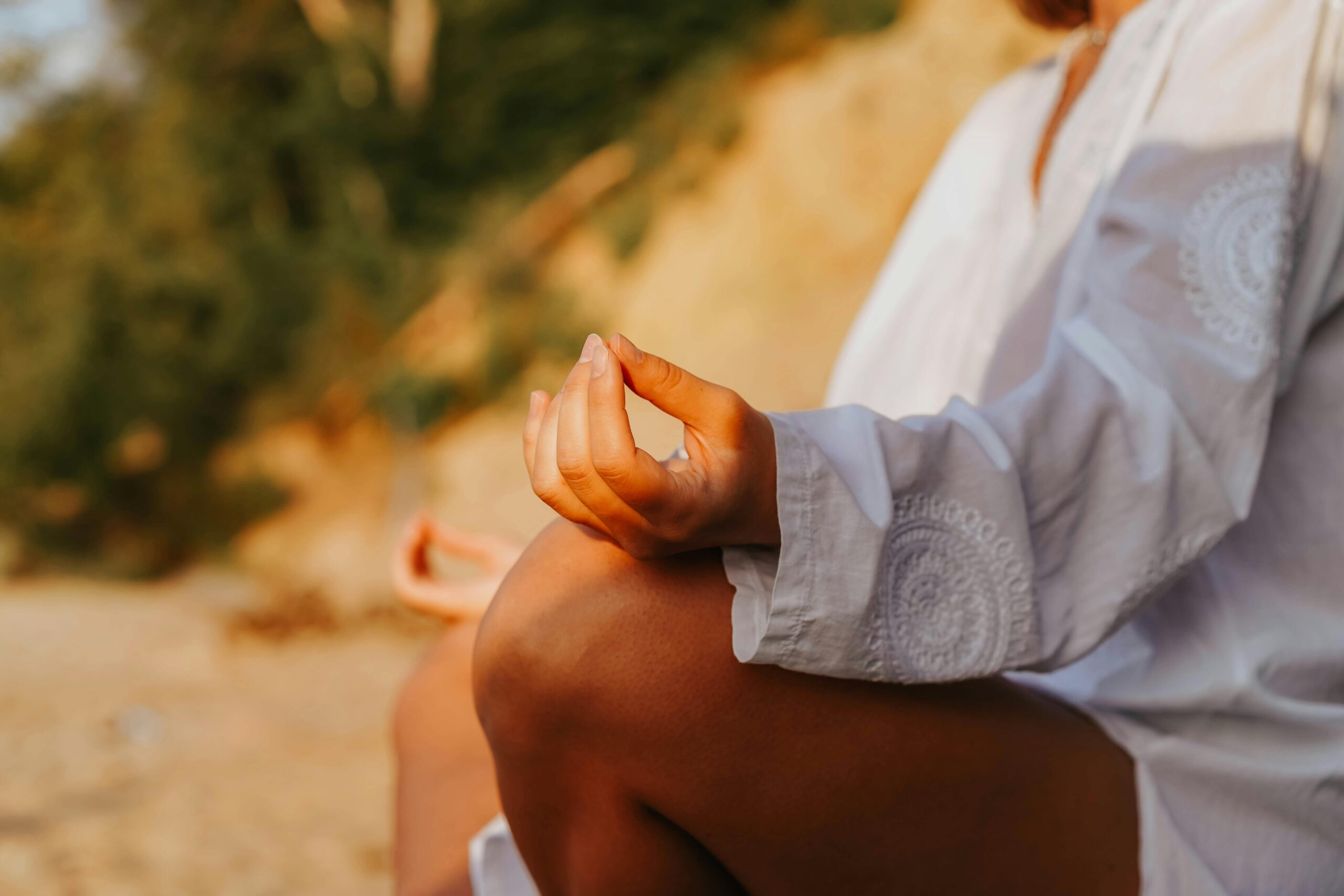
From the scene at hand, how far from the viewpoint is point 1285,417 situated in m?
1.01

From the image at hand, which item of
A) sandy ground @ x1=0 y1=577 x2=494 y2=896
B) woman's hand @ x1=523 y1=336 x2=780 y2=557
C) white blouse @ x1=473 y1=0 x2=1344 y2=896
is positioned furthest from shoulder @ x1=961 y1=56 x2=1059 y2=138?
sandy ground @ x1=0 y1=577 x2=494 y2=896

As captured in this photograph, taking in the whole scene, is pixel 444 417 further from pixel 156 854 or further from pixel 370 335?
pixel 156 854

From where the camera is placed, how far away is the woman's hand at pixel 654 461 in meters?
0.67

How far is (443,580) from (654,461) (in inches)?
36.8

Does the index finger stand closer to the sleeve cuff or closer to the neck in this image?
the sleeve cuff

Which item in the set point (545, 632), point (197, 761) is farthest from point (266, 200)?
point (545, 632)

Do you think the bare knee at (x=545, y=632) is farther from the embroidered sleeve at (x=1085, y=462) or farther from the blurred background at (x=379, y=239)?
the blurred background at (x=379, y=239)

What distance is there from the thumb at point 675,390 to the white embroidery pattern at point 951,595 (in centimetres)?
19

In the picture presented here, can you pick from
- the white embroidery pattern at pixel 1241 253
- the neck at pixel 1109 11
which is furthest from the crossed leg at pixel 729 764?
the neck at pixel 1109 11

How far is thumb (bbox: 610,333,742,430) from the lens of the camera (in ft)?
2.28

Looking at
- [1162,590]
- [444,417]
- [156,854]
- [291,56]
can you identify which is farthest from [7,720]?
[291,56]

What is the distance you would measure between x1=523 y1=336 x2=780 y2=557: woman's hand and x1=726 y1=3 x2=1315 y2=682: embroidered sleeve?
3 centimetres

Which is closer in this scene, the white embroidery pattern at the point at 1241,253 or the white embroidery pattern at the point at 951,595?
the white embroidery pattern at the point at 951,595

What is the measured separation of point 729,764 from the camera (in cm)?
80
